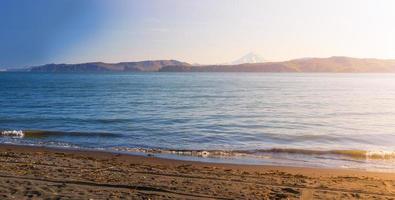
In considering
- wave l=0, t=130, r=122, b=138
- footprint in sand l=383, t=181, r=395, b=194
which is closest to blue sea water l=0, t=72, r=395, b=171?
wave l=0, t=130, r=122, b=138

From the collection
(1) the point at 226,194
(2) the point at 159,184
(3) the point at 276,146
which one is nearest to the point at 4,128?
(3) the point at 276,146

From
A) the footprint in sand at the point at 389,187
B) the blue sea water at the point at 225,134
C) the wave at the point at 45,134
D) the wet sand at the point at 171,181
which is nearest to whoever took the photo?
the wet sand at the point at 171,181

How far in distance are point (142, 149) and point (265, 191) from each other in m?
9.46

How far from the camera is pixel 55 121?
1143 inches

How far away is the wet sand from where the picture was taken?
31.3 feet

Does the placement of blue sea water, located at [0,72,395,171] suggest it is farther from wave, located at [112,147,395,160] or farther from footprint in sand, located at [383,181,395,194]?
footprint in sand, located at [383,181,395,194]

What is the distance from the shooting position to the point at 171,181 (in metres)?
11.2

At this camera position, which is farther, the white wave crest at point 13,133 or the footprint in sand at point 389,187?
the white wave crest at point 13,133

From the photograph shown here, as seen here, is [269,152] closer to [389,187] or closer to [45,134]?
[389,187]

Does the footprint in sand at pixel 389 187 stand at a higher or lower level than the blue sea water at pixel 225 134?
higher

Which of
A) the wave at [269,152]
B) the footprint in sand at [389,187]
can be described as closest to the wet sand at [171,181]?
the footprint in sand at [389,187]

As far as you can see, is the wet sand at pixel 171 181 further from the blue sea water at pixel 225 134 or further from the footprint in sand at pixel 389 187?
the blue sea water at pixel 225 134

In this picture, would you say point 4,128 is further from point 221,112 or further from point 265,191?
point 265,191

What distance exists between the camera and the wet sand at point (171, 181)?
9.54 m
